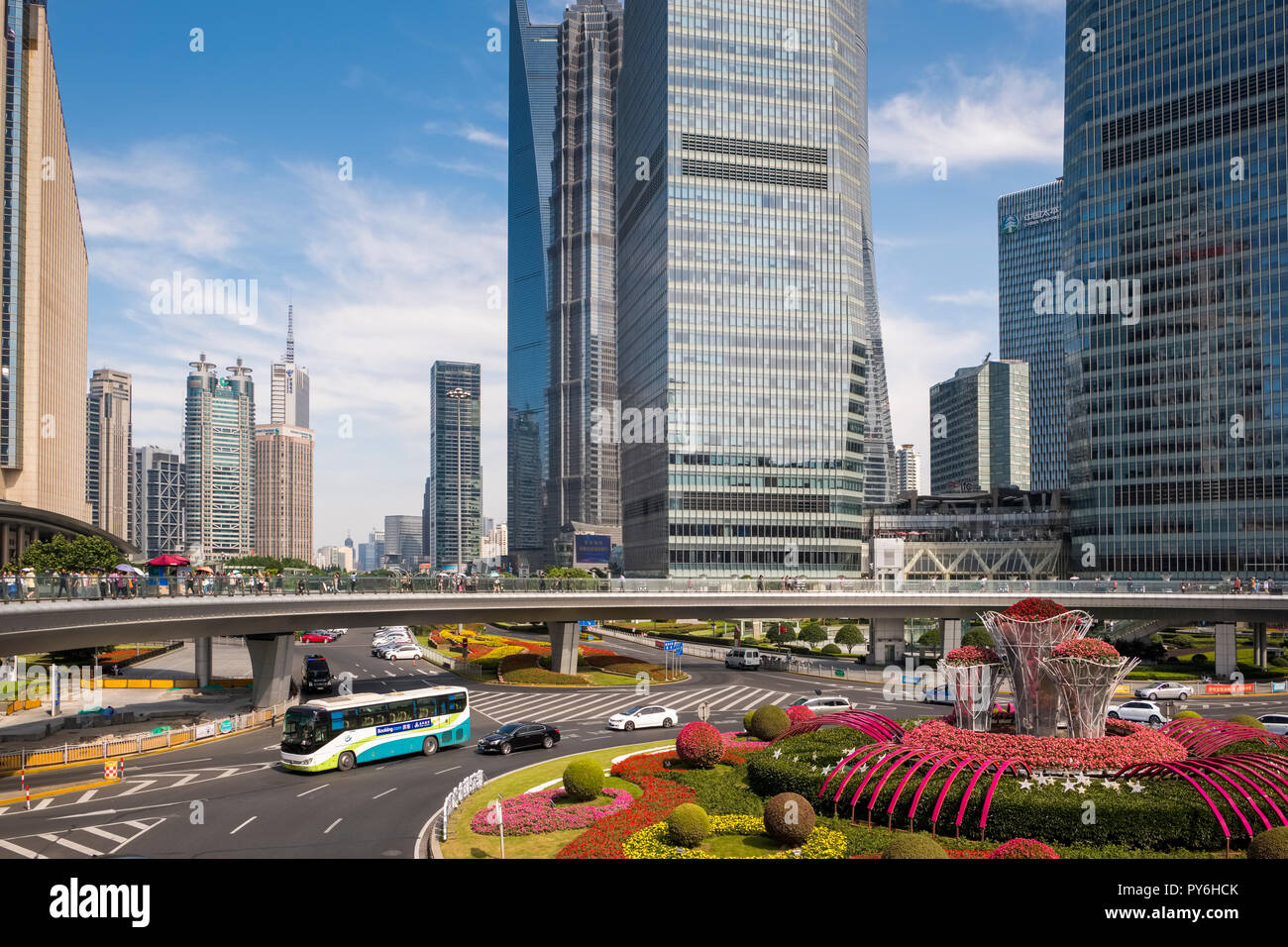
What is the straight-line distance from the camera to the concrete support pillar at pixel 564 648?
7106 centimetres

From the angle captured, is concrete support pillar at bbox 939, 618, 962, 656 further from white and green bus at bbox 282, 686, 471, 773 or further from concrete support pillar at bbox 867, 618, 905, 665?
white and green bus at bbox 282, 686, 471, 773

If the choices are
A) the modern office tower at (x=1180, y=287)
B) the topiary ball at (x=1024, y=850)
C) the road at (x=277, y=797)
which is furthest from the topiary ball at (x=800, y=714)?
the modern office tower at (x=1180, y=287)

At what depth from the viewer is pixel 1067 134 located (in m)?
146

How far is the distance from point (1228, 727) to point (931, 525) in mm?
127850

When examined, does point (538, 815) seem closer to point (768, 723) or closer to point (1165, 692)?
point (768, 723)

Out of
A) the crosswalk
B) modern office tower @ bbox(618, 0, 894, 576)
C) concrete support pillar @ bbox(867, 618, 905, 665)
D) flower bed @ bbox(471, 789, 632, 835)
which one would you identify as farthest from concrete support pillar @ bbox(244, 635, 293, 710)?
modern office tower @ bbox(618, 0, 894, 576)

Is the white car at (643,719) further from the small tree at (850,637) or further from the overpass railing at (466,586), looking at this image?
the small tree at (850,637)

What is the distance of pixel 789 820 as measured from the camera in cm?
2470

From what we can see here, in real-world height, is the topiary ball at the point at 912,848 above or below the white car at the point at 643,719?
above

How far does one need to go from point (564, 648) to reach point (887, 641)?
95.6 ft

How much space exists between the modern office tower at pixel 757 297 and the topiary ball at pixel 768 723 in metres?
93.6

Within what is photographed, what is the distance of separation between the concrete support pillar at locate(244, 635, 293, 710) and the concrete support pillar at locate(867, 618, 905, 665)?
48.8m
